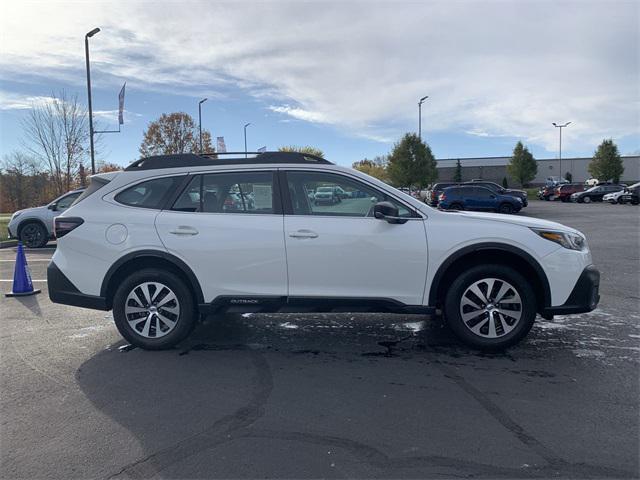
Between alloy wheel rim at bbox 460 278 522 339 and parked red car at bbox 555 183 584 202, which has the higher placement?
parked red car at bbox 555 183 584 202

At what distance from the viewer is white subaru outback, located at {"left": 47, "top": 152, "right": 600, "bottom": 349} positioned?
4773mm

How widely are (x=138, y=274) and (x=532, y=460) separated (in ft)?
12.3

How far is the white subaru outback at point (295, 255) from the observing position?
477 cm

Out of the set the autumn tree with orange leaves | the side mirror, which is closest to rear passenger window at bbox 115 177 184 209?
the side mirror

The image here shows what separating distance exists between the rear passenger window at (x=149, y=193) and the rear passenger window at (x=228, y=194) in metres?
0.16

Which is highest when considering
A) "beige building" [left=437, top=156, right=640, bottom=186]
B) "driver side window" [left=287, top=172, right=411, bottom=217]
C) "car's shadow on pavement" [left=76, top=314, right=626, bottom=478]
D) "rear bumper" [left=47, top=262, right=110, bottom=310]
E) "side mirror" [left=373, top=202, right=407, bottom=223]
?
"beige building" [left=437, top=156, right=640, bottom=186]

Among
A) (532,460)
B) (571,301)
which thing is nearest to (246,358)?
(532,460)

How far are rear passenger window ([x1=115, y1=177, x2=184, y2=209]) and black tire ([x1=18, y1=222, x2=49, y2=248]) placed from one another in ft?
36.6

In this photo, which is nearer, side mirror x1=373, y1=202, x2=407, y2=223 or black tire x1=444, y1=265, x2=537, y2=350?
side mirror x1=373, y1=202, x2=407, y2=223

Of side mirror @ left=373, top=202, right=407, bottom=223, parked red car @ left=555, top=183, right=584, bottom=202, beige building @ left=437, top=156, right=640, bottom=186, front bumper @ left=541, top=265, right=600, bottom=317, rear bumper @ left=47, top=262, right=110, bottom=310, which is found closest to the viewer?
side mirror @ left=373, top=202, right=407, bottom=223

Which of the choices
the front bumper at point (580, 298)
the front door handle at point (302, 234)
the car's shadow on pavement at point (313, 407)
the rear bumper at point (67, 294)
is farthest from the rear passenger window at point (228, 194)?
the front bumper at point (580, 298)

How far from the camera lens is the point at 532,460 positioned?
304 centimetres

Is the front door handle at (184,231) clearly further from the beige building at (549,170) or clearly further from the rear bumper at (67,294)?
the beige building at (549,170)

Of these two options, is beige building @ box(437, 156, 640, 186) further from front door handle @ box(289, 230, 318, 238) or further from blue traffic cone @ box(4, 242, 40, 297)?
front door handle @ box(289, 230, 318, 238)
